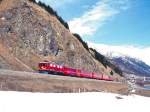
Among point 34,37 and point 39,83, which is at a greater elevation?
point 34,37

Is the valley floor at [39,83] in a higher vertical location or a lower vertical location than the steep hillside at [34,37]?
lower

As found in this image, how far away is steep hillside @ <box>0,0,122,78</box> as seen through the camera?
Answer: 12416cm

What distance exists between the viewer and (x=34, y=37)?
133875 mm

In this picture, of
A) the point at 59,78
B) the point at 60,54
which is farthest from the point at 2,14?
the point at 59,78

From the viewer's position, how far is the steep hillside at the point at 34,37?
124m

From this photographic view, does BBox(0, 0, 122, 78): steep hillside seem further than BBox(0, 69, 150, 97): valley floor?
Yes

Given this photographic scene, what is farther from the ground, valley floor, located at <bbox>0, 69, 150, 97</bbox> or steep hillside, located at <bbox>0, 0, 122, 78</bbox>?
steep hillside, located at <bbox>0, 0, 122, 78</bbox>

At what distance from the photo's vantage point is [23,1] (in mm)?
141125

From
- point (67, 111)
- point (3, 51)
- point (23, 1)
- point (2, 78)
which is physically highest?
point (23, 1)

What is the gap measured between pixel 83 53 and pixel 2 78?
337 feet

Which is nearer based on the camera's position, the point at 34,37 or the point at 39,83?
the point at 39,83

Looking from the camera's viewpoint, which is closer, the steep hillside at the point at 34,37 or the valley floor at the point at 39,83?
the valley floor at the point at 39,83

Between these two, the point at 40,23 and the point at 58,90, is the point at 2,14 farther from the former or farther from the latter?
the point at 58,90

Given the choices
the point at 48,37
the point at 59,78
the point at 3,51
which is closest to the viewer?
the point at 59,78
